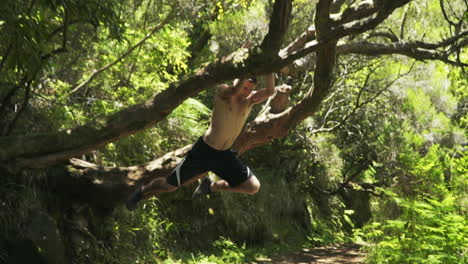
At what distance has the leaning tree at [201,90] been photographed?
4836mm

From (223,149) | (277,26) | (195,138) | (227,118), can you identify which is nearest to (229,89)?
(227,118)

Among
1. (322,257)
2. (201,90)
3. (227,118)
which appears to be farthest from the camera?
(322,257)

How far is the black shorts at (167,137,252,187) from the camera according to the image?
225 inches

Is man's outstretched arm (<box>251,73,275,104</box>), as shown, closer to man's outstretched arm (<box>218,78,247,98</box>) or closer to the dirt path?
man's outstretched arm (<box>218,78,247,98</box>)

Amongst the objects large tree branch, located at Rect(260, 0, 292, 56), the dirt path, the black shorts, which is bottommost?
the dirt path

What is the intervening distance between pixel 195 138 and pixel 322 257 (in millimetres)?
4752

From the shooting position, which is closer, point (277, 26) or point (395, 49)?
point (277, 26)

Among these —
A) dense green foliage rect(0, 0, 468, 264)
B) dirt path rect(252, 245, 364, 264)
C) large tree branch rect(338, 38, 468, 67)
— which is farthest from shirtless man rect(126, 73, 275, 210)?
dirt path rect(252, 245, 364, 264)

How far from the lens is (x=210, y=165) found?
5.75 metres

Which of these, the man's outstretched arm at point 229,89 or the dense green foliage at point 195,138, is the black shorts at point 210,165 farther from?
the dense green foliage at point 195,138

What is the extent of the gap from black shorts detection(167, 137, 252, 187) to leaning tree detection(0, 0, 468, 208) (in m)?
0.87

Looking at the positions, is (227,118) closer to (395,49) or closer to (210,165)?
(210,165)

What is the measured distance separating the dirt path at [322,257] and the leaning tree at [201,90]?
439cm

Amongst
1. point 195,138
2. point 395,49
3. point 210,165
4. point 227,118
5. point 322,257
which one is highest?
point 395,49
